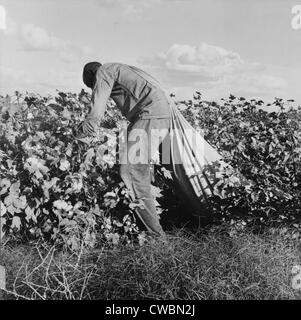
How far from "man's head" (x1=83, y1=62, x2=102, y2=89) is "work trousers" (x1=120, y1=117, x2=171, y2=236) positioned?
1.44 ft

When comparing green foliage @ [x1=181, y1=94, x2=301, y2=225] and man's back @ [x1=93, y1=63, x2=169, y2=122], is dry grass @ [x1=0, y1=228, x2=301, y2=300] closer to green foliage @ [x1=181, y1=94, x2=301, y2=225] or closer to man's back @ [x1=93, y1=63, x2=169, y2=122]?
green foliage @ [x1=181, y1=94, x2=301, y2=225]

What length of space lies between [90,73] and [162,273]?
1.57 metres

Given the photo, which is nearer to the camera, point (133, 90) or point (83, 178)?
point (83, 178)

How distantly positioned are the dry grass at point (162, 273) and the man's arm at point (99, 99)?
2.63ft

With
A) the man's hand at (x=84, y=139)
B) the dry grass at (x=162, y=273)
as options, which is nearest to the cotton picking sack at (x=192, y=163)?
the dry grass at (x=162, y=273)

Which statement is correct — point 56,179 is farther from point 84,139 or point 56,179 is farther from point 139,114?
point 139,114

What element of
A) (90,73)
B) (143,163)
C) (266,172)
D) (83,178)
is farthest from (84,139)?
(266,172)

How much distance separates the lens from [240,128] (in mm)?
4840

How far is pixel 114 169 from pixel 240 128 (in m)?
1.36

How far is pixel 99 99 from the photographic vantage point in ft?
12.7

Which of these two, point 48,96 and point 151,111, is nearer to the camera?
point 151,111

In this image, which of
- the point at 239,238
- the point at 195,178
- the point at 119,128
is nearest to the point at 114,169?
the point at 119,128

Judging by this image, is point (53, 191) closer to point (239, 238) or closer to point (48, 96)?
point (48, 96)

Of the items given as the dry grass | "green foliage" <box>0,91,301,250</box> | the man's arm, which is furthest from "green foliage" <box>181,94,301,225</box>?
the man's arm
